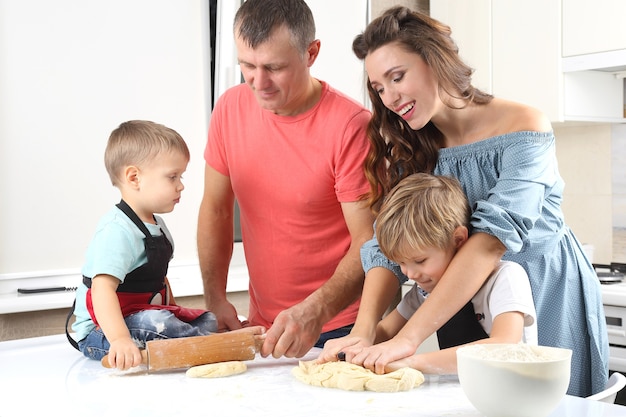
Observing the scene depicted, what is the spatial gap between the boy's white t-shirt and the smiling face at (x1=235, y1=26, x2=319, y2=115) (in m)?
0.58

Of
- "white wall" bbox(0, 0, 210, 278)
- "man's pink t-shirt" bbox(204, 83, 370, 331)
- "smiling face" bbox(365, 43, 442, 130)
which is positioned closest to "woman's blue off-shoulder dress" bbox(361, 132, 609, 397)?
"smiling face" bbox(365, 43, 442, 130)

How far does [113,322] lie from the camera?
1.34 m

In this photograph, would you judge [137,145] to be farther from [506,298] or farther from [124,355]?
[506,298]

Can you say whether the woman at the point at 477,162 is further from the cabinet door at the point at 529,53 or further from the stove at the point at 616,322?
the cabinet door at the point at 529,53

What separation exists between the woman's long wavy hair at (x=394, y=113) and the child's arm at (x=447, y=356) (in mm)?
426

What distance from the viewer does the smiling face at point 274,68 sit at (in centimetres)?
155

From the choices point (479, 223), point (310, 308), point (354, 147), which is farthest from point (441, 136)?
point (310, 308)

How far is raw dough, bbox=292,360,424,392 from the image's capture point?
1085mm

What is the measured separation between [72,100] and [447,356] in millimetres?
1983

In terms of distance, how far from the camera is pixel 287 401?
105 cm

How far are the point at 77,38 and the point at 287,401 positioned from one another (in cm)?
205

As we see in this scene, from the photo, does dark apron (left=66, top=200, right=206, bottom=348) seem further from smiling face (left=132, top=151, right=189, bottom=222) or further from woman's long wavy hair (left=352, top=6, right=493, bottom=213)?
woman's long wavy hair (left=352, top=6, right=493, bottom=213)

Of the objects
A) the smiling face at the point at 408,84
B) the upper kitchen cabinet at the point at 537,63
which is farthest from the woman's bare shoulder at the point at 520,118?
the upper kitchen cabinet at the point at 537,63

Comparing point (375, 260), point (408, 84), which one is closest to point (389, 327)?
point (375, 260)
